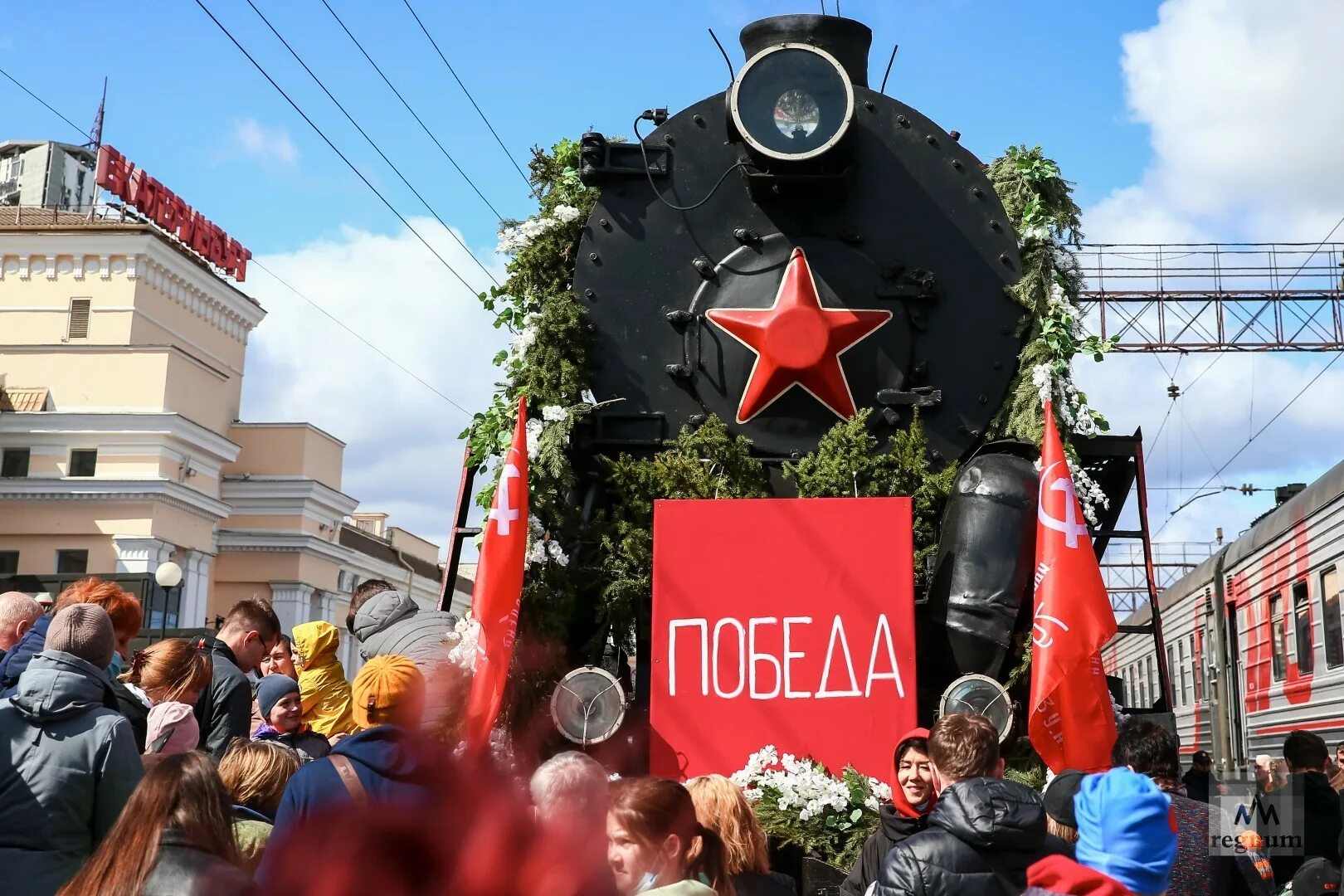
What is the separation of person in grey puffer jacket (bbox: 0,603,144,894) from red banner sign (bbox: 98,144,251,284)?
29974 mm

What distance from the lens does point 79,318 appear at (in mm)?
30703

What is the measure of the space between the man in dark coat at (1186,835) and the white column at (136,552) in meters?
24.9

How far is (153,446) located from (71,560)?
2636 millimetres

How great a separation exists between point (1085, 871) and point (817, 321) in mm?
3240

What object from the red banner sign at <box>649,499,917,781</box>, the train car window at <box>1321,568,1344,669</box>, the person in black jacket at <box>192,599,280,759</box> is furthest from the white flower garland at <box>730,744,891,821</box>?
the train car window at <box>1321,568,1344,669</box>

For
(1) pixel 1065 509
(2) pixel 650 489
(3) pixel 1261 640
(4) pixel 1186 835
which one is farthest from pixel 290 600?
(4) pixel 1186 835

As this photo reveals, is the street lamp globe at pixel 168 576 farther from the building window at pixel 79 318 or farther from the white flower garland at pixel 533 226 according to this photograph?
the building window at pixel 79 318

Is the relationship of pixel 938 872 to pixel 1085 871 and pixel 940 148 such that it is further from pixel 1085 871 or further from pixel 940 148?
pixel 940 148

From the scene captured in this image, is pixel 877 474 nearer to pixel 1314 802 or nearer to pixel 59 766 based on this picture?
pixel 1314 802

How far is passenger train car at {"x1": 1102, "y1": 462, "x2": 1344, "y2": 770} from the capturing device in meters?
10.1

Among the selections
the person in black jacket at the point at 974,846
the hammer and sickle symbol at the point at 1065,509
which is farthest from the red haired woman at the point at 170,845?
the hammer and sickle symbol at the point at 1065,509

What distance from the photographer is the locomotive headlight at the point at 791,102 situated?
5391 millimetres

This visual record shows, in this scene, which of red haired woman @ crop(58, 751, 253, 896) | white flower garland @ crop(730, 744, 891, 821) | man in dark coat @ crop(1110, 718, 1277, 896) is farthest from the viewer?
white flower garland @ crop(730, 744, 891, 821)

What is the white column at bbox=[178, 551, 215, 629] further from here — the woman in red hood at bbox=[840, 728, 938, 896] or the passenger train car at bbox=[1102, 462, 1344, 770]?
the woman in red hood at bbox=[840, 728, 938, 896]
